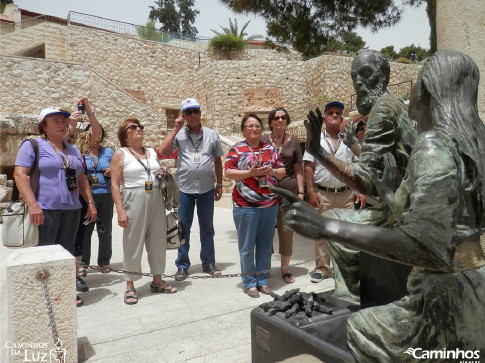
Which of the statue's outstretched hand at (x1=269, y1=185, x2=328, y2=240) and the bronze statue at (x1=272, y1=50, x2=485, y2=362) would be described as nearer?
the bronze statue at (x1=272, y1=50, x2=485, y2=362)

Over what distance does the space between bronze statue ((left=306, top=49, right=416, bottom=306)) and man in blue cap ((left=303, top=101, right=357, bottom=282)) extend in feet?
7.47

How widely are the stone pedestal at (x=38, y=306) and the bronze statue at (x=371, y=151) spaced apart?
1.78 meters

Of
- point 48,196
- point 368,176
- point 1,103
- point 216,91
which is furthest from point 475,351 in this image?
point 216,91

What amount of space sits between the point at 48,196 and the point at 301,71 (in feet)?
65.1

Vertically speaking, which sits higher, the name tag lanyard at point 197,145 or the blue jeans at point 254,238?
the name tag lanyard at point 197,145

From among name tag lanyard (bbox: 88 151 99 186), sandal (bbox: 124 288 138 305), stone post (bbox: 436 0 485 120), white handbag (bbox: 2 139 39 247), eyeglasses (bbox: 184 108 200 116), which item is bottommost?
sandal (bbox: 124 288 138 305)

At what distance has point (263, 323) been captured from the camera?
7.15ft

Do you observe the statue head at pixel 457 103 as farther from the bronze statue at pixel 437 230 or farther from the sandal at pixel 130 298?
the sandal at pixel 130 298

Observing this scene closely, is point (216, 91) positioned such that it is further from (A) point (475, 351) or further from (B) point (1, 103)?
(A) point (475, 351)

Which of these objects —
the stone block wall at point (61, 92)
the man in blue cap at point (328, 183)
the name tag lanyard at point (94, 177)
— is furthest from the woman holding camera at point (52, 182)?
the stone block wall at point (61, 92)

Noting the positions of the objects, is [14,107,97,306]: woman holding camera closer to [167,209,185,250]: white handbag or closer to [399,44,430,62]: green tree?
[167,209,185,250]: white handbag

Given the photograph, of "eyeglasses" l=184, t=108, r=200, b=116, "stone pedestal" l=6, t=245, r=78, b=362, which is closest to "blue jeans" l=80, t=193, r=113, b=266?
"eyeglasses" l=184, t=108, r=200, b=116

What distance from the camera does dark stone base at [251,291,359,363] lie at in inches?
71.0

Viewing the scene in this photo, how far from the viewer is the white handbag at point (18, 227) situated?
3512mm
